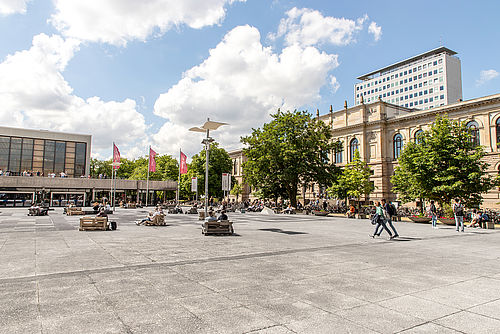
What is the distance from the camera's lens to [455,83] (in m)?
97.0

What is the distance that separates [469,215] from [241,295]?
1159 inches

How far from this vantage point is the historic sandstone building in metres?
43.0

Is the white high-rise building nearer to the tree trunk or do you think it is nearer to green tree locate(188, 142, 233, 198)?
green tree locate(188, 142, 233, 198)

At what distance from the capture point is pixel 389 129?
2222 inches

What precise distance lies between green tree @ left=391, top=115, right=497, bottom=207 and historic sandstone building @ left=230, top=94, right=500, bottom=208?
14642 mm

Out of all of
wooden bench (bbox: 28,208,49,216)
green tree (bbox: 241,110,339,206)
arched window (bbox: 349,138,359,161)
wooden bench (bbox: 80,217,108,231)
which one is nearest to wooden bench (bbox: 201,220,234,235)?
wooden bench (bbox: 80,217,108,231)

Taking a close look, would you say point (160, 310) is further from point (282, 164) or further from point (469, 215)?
point (282, 164)

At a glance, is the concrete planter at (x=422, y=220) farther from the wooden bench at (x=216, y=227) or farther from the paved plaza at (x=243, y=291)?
the wooden bench at (x=216, y=227)

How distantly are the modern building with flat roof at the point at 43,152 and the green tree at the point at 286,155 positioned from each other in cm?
3453

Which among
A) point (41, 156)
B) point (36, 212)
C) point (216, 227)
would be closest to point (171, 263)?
point (216, 227)

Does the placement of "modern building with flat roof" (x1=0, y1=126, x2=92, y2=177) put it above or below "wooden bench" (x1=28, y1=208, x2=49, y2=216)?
above

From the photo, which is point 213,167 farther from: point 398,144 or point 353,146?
point 398,144

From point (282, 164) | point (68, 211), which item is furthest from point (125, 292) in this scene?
point (282, 164)

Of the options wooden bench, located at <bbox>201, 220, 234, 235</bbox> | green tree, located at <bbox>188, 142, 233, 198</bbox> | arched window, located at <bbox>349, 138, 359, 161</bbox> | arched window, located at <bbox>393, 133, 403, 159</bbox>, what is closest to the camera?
wooden bench, located at <bbox>201, 220, 234, 235</bbox>
